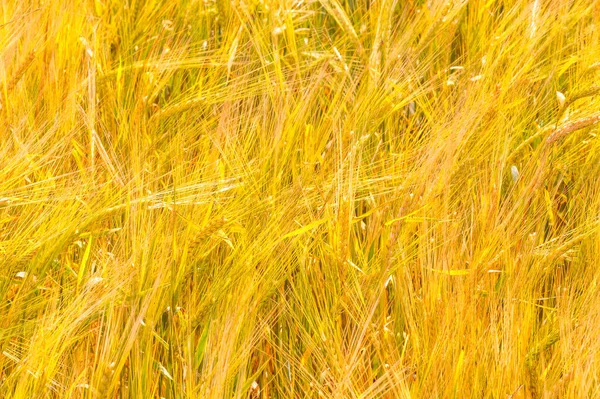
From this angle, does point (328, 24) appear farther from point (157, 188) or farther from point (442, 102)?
point (157, 188)

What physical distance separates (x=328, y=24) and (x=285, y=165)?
520 millimetres

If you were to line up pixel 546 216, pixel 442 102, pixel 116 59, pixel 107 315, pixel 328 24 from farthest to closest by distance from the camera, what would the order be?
pixel 328 24
pixel 116 59
pixel 442 102
pixel 546 216
pixel 107 315

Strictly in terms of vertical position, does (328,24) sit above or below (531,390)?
above

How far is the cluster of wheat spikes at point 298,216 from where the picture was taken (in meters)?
1.02

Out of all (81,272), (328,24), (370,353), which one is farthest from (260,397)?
A: (328,24)

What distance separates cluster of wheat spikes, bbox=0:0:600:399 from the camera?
1.02 m

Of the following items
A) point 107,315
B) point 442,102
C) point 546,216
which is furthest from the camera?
point 442,102

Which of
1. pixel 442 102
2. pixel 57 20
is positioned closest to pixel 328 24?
pixel 442 102

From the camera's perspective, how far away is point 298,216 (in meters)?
1.20

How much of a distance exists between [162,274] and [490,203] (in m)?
0.41

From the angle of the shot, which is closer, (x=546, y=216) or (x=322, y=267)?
(x=322, y=267)

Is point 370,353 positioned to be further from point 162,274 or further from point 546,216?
point 546,216

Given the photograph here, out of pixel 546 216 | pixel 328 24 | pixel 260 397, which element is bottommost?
pixel 260 397

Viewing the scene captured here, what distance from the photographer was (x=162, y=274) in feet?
3.42
